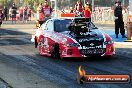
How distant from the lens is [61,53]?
14.8 metres

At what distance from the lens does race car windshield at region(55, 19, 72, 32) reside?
1565 centimetres

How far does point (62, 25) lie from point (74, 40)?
153 centimetres

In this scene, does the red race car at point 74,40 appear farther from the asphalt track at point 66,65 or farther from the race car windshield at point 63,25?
the asphalt track at point 66,65

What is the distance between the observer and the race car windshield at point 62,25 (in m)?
15.6

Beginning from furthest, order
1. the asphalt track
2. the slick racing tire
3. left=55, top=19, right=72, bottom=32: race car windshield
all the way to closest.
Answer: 1. left=55, top=19, right=72, bottom=32: race car windshield
2. the slick racing tire
3. the asphalt track

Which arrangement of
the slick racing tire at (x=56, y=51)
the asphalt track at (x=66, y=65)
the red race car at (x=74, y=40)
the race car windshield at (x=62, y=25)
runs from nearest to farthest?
the asphalt track at (x=66, y=65), the red race car at (x=74, y=40), the slick racing tire at (x=56, y=51), the race car windshield at (x=62, y=25)

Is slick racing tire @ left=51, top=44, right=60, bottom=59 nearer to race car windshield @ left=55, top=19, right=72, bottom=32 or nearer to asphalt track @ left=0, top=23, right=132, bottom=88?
asphalt track @ left=0, top=23, right=132, bottom=88

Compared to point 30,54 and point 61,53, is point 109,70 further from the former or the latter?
point 30,54

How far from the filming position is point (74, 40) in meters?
14.4

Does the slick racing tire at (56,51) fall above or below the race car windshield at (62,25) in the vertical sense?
below

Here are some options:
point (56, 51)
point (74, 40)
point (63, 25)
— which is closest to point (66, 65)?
point (74, 40)

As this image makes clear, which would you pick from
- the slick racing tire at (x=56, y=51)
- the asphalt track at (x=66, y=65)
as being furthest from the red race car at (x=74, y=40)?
the asphalt track at (x=66, y=65)

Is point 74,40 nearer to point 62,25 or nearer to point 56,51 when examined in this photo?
point 56,51

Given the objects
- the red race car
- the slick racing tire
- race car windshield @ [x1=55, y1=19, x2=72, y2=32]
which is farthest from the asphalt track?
race car windshield @ [x1=55, y1=19, x2=72, y2=32]
